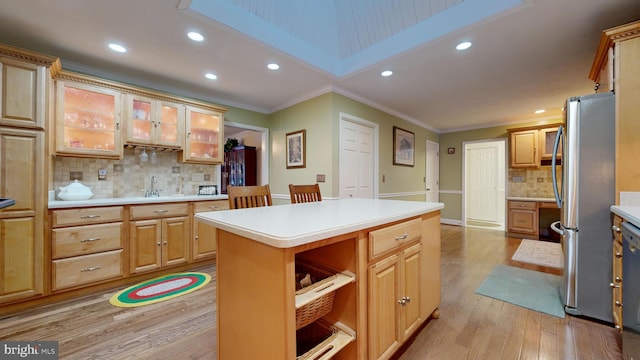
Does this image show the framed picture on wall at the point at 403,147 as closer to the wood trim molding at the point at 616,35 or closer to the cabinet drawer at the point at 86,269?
the wood trim molding at the point at 616,35

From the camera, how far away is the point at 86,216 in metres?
2.35

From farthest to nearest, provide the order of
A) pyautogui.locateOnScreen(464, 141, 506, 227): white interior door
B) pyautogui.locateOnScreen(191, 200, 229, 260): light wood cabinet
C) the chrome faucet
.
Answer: pyautogui.locateOnScreen(464, 141, 506, 227): white interior door, the chrome faucet, pyautogui.locateOnScreen(191, 200, 229, 260): light wood cabinet

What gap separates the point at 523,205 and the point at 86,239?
253 inches

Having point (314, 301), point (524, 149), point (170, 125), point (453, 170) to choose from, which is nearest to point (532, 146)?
point (524, 149)

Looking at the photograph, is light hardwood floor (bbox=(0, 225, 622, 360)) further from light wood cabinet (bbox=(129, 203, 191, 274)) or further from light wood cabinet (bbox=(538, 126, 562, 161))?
light wood cabinet (bbox=(538, 126, 562, 161))

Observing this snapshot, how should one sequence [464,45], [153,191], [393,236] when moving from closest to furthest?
[393,236]
[464,45]
[153,191]

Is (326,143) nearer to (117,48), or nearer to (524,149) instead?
(117,48)

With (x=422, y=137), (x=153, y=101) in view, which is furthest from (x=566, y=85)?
(x=153, y=101)

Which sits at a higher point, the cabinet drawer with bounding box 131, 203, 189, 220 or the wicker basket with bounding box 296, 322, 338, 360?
the cabinet drawer with bounding box 131, 203, 189, 220

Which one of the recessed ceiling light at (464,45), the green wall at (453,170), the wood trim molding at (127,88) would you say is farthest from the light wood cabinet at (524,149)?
the wood trim molding at (127,88)

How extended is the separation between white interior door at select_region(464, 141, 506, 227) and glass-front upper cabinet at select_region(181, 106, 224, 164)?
5564 millimetres

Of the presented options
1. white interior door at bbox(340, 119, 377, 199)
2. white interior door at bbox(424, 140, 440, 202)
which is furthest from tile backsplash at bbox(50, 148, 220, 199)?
white interior door at bbox(424, 140, 440, 202)

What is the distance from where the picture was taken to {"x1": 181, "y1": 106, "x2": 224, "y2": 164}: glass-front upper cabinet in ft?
10.6

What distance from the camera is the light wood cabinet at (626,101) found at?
1.73 m
